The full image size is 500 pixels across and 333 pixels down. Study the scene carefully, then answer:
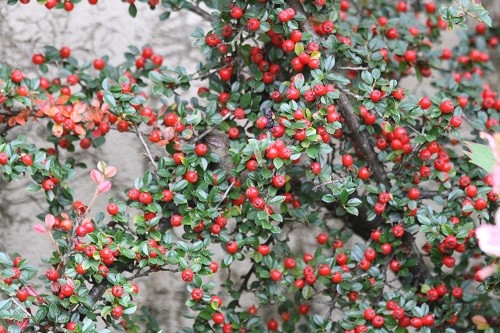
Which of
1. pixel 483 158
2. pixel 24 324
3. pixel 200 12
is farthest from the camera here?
pixel 200 12

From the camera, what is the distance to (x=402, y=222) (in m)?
1.38

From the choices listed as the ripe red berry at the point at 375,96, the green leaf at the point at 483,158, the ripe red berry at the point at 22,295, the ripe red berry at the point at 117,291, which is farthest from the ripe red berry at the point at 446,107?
the ripe red berry at the point at 22,295

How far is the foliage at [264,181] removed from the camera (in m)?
1.26

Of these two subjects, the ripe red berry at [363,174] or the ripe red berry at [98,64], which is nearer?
the ripe red berry at [363,174]

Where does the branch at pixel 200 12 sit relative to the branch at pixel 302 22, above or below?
below

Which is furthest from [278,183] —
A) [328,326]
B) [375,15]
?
[375,15]

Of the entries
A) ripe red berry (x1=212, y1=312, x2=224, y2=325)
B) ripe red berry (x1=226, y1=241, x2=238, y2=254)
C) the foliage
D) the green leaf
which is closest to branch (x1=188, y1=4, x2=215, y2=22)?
the foliage

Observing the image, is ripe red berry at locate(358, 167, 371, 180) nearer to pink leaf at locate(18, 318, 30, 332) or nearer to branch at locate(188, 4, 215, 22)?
branch at locate(188, 4, 215, 22)

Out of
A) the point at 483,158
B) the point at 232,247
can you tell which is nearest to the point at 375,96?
the point at 232,247

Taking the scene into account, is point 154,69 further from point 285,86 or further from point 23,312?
point 23,312

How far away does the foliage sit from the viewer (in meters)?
1.26

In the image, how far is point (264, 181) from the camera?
50.1 inches

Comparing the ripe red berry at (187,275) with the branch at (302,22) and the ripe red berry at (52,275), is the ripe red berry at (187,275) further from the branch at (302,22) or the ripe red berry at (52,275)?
the branch at (302,22)

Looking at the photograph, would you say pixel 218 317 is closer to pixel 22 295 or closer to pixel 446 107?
pixel 22 295
